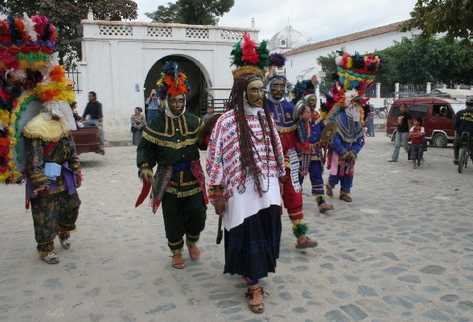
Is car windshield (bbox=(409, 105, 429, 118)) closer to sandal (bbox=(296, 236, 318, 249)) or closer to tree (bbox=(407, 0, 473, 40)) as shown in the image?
tree (bbox=(407, 0, 473, 40))

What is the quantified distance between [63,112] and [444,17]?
8435mm

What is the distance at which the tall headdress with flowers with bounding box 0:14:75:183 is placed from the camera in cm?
447

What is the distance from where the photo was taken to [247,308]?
3697 mm

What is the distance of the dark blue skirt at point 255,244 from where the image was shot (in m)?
3.65

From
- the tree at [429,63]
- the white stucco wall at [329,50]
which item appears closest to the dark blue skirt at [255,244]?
the tree at [429,63]

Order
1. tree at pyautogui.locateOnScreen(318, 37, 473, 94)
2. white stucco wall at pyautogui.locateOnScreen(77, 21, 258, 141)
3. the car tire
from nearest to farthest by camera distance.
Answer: the car tire, white stucco wall at pyautogui.locateOnScreen(77, 21, 258, 141), tree at pyautogui.locateOnScreen(318, 37, 473, 94)

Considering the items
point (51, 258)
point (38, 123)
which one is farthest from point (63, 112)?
point (51, 258)

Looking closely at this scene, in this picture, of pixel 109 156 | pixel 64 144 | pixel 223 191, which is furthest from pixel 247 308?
pixel 109 156

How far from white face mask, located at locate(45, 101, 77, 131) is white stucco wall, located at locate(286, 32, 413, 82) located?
32648 millimetres

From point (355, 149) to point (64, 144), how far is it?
170 inches

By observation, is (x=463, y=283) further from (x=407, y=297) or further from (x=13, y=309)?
(x=13, y=309)

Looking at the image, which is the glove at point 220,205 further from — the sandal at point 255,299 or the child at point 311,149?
the child at point 311,149

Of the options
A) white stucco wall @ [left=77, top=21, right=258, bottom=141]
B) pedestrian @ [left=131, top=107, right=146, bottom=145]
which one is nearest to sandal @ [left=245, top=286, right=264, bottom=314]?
pedestrian @ [left=131, top=107, right=146, bottom=145]

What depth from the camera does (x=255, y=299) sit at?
144 inches
